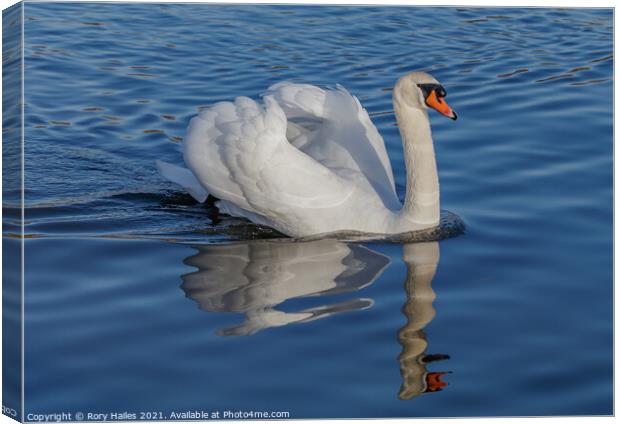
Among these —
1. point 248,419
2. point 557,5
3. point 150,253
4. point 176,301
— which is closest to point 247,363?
point 248,419

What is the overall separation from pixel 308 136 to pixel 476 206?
4.99 feet

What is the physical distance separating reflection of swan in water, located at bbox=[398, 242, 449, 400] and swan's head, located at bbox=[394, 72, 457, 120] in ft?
3.44

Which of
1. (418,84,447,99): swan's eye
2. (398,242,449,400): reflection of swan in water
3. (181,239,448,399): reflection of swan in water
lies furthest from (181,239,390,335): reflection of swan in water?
(418,84,447,99): swan's eye

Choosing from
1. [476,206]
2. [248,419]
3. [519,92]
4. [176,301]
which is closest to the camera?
[248,419]

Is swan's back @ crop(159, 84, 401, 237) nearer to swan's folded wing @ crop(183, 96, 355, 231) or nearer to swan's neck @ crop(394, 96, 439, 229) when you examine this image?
swan's folded wing @ crop(183, 96, 355, 231)

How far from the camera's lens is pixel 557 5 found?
9.34 metres

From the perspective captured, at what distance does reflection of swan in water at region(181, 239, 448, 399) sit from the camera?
341 inches

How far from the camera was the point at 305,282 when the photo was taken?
9672 millimetres

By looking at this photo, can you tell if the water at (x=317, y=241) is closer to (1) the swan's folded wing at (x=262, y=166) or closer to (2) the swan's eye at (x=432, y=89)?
(1) the swan's folded wing at (x=262, y=166)

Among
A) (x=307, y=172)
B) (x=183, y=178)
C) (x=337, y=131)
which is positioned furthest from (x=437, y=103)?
(x=183, y=178)

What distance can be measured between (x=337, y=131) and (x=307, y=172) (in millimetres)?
1066

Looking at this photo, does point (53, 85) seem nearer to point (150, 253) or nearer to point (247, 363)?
point (150, 253)

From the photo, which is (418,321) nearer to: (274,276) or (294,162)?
(274,276)

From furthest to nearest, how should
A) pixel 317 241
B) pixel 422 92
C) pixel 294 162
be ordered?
pixel 317 241
pixel 294 162
pixel 422 92
